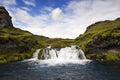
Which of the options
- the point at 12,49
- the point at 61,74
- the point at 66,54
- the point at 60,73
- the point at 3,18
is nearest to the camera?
the point at 61,74

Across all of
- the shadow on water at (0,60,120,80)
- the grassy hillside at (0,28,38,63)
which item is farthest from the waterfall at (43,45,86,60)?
the shadow on water at (0,60,120,80)

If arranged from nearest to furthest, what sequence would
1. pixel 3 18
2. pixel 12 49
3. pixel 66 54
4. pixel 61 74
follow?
pixel 61 74, pixel 12 49, pixel 66 54, pixel 3 18

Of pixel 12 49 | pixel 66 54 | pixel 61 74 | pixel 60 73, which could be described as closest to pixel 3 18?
pixel 12 49

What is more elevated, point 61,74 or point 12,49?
point 12,49

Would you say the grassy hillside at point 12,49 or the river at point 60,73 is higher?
the grassy hillside at point 12,49

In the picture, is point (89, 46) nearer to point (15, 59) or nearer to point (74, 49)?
point (74, 49)

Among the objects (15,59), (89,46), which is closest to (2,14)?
(15,59)

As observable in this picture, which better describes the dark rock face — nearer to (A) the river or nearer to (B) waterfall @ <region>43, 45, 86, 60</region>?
(B) waterfall @ <region>43, 45, 86, 60</region>

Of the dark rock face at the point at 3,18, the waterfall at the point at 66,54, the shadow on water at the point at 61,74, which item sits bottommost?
the shadow on water at the point at 61,74

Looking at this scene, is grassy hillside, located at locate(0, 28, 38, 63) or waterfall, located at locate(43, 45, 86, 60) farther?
waterfall, located at locate(43, 45, 86, 60)

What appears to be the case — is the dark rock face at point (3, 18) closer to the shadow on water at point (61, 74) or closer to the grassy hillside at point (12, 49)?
the grassy hillside at point (12, 49)

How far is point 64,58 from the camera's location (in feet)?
334

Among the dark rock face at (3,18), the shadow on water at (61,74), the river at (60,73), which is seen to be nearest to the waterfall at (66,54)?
the river at (60,73)

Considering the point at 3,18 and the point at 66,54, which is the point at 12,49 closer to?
the point at 66,54
